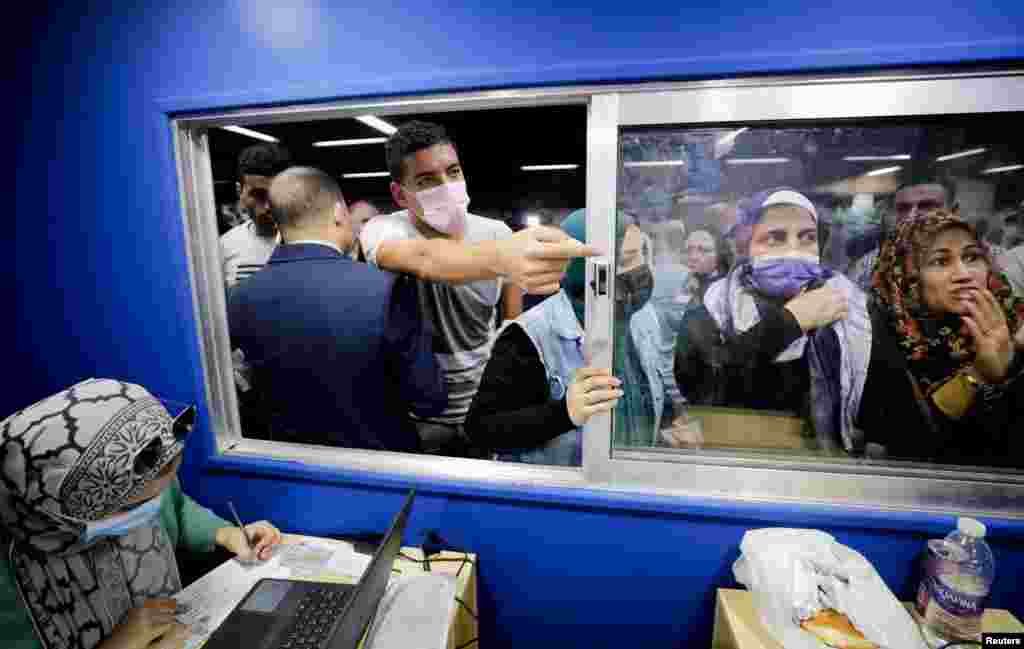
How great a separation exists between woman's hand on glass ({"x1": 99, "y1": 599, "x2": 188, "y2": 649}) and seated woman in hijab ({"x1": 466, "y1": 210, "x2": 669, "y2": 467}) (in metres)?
0.87

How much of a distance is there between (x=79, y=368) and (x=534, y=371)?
1.76 m

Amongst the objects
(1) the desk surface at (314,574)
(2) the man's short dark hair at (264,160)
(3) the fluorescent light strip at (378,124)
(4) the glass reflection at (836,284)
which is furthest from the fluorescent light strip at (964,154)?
(2) the man's short dark hair at (264,160)

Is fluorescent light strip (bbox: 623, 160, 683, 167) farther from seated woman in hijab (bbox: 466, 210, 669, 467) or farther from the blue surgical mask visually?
the blue surgical mask

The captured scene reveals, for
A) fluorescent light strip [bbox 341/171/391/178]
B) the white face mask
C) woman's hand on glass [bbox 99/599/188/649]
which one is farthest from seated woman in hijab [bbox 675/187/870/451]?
woman's hand on glass [bbox 99/599/188/649]

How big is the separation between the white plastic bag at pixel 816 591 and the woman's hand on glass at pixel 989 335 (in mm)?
656

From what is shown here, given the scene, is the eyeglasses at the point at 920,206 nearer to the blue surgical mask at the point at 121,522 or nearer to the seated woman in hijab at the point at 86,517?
the seated woman in hijab at the point at 86,517

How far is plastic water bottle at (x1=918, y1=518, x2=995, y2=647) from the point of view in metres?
0.99

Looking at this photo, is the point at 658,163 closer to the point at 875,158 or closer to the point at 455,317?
the point at 875,158

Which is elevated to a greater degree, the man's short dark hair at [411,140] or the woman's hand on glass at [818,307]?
the man's short dark hair at [411,140]

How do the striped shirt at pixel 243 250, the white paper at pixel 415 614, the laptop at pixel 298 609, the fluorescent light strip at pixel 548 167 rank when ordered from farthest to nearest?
the striped shirt at pixel 243 250 → the fluorescent light strip at pixel 548 167 → the white paper at pixel 415 614 → the laptop at pixel 298 609

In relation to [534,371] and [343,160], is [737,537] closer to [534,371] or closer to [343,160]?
[534,371]

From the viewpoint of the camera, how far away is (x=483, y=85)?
1.09 meters

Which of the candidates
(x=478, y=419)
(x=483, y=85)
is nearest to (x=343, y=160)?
(x=483, y=85)

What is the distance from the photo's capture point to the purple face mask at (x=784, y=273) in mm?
1164
